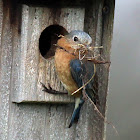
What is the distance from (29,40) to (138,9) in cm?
189

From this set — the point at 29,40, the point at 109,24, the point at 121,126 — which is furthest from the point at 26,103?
the point at 121,126

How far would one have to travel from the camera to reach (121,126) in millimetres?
6746

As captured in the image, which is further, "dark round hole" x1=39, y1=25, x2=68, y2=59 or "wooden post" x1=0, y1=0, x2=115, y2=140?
"dark round hole" x1=39, y1=25, x2=68, y2=59

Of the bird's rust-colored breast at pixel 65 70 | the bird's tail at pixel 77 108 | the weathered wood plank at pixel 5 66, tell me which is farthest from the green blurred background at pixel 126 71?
the weathered wood plank at pixel 5 66

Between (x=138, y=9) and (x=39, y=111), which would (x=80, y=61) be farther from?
(x=138, y=9)

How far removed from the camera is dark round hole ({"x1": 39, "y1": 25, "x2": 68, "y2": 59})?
219 inches

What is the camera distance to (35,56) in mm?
5195

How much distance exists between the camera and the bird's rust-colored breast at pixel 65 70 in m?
5.25

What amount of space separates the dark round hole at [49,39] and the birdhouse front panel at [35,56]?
0.66 feet

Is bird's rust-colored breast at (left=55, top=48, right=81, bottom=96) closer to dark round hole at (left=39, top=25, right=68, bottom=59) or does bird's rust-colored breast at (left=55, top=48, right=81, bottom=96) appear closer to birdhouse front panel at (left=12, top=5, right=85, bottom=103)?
birdhouse front panel at (left=12, top=5, right=85, bottom=103)

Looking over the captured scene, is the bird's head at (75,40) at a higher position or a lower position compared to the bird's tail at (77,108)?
higher

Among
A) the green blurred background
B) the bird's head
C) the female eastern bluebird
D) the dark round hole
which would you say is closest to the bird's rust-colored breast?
the female eastern bluebird

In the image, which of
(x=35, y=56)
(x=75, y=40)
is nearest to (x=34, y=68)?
(x=35, y=56)

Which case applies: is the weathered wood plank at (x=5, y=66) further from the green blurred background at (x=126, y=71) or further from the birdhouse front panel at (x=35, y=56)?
the green blurred background at (x=126, y=71)
